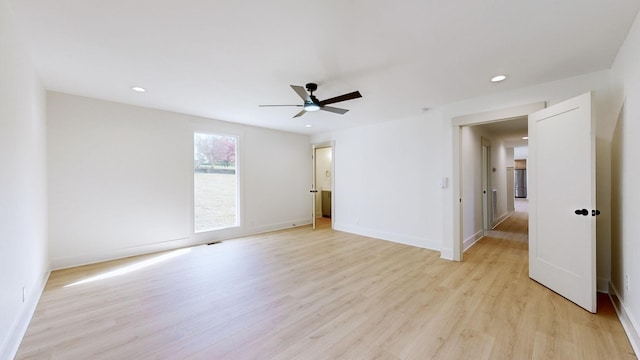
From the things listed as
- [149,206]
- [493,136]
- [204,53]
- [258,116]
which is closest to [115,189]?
A: [149,206]

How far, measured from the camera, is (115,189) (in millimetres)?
3971

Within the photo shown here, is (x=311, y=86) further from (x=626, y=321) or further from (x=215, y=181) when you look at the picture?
(x=626, y=321)

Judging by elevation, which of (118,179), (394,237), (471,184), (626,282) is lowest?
(394,237)

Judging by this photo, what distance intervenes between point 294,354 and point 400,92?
323 centimetres

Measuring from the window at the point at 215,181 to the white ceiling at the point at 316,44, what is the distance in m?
1.66

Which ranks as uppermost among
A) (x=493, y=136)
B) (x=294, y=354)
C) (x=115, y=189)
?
(x=493, y=136)

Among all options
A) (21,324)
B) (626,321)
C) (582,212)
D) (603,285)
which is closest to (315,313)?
(21,324)

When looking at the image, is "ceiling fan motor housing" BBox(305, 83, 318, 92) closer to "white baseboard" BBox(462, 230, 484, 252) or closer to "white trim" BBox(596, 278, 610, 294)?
"white baseboard" BBox(462, 230, 484, 252)

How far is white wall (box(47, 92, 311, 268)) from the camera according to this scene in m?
3.59

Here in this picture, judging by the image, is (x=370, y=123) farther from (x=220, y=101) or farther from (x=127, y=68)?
(x=127, y=68)

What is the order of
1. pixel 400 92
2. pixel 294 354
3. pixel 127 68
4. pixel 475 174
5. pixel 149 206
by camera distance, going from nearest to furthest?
pixel 294 354
pixel 127 68
pixel 400 92
pixel 149 206
pixel 475 174

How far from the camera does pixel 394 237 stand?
16.5ft

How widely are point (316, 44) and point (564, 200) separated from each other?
302cm

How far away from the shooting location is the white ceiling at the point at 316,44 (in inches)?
70.7
